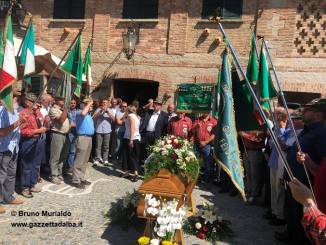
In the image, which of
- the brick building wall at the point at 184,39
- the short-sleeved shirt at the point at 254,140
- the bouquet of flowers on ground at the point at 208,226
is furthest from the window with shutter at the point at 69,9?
A: the bouquet of flowers on ground at the point at 208,226

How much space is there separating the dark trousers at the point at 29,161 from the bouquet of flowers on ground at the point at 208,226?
126 inches

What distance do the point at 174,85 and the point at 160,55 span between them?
43.9 inches

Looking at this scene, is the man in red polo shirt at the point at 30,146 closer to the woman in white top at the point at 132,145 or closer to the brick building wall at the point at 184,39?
the woman in white top at the point at 132,145

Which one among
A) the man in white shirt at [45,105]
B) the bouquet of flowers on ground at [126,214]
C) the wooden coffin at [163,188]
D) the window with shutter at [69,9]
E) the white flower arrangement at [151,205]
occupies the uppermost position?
the window with shutter at [69,9]

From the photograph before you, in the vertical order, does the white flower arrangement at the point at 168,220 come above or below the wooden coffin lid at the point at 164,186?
below

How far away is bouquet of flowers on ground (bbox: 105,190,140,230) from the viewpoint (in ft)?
19.7

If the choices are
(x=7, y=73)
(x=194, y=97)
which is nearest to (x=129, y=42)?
(x=194, y=97)

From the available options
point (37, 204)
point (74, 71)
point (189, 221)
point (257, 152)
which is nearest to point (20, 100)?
point (74, 71)

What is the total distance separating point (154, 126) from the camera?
31.5 feet

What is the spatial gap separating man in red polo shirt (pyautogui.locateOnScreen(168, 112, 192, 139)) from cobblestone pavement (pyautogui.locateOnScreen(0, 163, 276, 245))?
4.64 ft

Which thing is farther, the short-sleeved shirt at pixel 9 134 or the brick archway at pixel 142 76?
the brick archway at pixel 142 76

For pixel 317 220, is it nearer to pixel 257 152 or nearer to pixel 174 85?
pixel 257 152

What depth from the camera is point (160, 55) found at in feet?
41.5

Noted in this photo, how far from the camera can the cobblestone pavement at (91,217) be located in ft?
17.9
